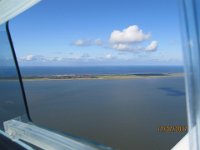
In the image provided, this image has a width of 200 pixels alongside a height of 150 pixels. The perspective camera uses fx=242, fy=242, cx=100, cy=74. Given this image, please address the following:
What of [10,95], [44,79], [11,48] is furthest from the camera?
[44,79]

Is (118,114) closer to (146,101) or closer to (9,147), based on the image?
(146,101)

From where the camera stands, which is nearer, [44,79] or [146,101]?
[146,101]

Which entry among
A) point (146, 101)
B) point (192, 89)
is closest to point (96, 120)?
point (146, 101)
